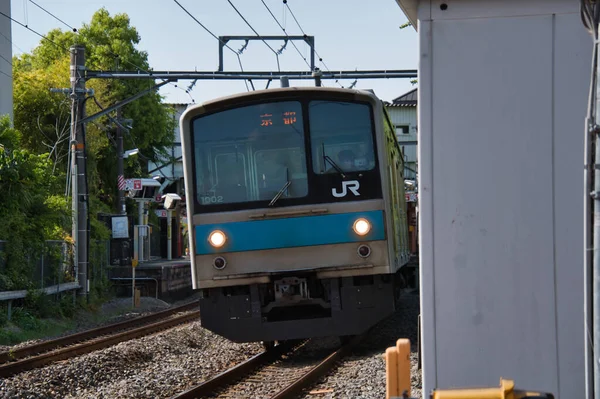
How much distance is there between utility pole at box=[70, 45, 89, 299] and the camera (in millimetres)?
20922

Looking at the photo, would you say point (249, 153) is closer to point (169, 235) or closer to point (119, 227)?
point (119, 227)

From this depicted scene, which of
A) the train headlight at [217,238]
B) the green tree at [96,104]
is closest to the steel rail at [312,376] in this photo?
the train headlight at [217,238]

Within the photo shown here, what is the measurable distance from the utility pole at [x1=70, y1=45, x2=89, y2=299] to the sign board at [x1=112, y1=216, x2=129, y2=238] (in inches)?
81.6

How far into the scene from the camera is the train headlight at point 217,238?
10125 millimetres

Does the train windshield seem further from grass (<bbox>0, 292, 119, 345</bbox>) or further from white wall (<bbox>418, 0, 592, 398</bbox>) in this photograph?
grass (<bbox>0, 292, 119, 345</bbox>)

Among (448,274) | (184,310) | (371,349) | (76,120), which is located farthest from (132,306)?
(448,274)

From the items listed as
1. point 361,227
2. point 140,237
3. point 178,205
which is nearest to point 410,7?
point 361,227

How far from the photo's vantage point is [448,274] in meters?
4.25

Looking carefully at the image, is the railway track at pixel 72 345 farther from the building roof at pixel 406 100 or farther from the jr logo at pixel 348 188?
the building roof at pixel 406 100

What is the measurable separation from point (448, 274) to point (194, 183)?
645 cm

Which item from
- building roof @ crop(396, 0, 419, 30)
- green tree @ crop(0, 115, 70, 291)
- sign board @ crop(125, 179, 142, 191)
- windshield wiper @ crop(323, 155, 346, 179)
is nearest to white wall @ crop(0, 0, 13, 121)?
sign board @ crop(125, 179, 142, 191)

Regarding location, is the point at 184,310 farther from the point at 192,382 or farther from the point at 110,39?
the point at 110,39

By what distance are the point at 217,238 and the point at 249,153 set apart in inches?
40.9

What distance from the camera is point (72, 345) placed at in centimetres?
1390
